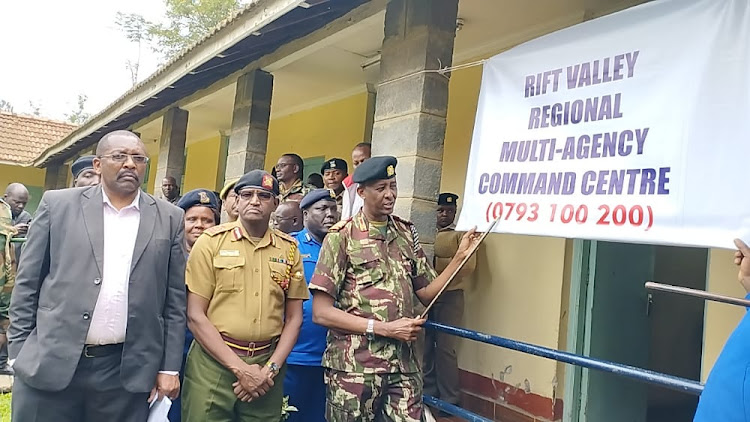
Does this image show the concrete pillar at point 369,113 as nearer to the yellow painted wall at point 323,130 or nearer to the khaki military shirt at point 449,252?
the yellow painted wall at point 323,130

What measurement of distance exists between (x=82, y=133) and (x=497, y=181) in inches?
374

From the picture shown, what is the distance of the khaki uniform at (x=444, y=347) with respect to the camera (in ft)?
17.3

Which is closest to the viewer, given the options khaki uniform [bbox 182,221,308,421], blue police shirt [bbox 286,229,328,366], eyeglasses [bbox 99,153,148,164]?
eyeglasses [bbox 99,153,148,164]

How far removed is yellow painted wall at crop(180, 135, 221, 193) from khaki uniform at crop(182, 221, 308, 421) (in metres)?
8.45

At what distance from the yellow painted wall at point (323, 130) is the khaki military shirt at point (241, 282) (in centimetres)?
459

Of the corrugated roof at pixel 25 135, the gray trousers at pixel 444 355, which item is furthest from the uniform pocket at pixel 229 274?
the corrugated roof at pixel 25 135

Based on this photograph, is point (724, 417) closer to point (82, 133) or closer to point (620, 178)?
point (620, 178)

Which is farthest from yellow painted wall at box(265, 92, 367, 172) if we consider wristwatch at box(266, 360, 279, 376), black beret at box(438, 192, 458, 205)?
wristwatch at box(266, 360, 279, 376)

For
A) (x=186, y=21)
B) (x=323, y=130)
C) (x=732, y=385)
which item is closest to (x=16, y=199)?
(x=323, y=130)

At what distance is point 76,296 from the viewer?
7.63ft

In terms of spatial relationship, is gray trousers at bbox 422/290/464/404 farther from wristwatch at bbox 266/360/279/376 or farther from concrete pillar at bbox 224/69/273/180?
wristwatch at bbox 266/360/279/376

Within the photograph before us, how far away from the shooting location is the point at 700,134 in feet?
A: 7.30

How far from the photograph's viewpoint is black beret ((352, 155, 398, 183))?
2.81 m

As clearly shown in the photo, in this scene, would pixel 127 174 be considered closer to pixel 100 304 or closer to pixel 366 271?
pixel 100 304
